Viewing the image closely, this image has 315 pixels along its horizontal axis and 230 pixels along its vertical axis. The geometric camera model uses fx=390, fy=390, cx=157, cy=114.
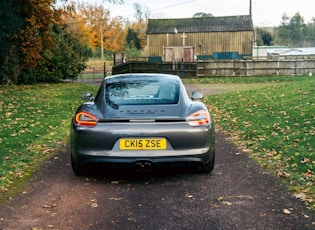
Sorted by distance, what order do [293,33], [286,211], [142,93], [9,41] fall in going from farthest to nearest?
[293,33] → [9,41] → [142,93] → [286,211]

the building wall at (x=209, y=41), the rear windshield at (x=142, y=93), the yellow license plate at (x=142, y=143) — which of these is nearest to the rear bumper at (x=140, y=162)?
the yellow license plate at (x=142, y=143)

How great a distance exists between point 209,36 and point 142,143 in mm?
45381

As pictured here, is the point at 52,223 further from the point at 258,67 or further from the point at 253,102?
the point at 258,67

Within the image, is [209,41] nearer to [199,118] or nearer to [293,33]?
[199,118]

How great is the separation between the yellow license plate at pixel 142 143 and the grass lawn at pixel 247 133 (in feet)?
5.11

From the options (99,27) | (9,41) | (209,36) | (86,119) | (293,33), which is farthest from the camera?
(293,33)

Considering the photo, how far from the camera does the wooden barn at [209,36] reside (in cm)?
4784

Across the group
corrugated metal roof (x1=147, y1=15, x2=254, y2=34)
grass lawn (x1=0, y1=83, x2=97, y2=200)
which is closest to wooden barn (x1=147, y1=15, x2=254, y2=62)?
corrugated metal roof (x1=147, y1=15, x2=254, y2=34)

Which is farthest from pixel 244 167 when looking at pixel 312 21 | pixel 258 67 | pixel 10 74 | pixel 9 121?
pixel 312 21

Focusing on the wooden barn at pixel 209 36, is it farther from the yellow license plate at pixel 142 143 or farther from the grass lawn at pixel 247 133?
the yellow license plate at pixel 142 143

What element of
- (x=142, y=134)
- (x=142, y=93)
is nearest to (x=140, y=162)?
(x=142, y=134)

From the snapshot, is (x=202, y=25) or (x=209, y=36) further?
(x=202, y=25)

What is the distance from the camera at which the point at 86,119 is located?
5.05 meters

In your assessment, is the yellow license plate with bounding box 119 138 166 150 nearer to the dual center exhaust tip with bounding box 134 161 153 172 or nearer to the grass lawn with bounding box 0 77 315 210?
the dual center exhaust tip with bounding box 134 161 153 172
